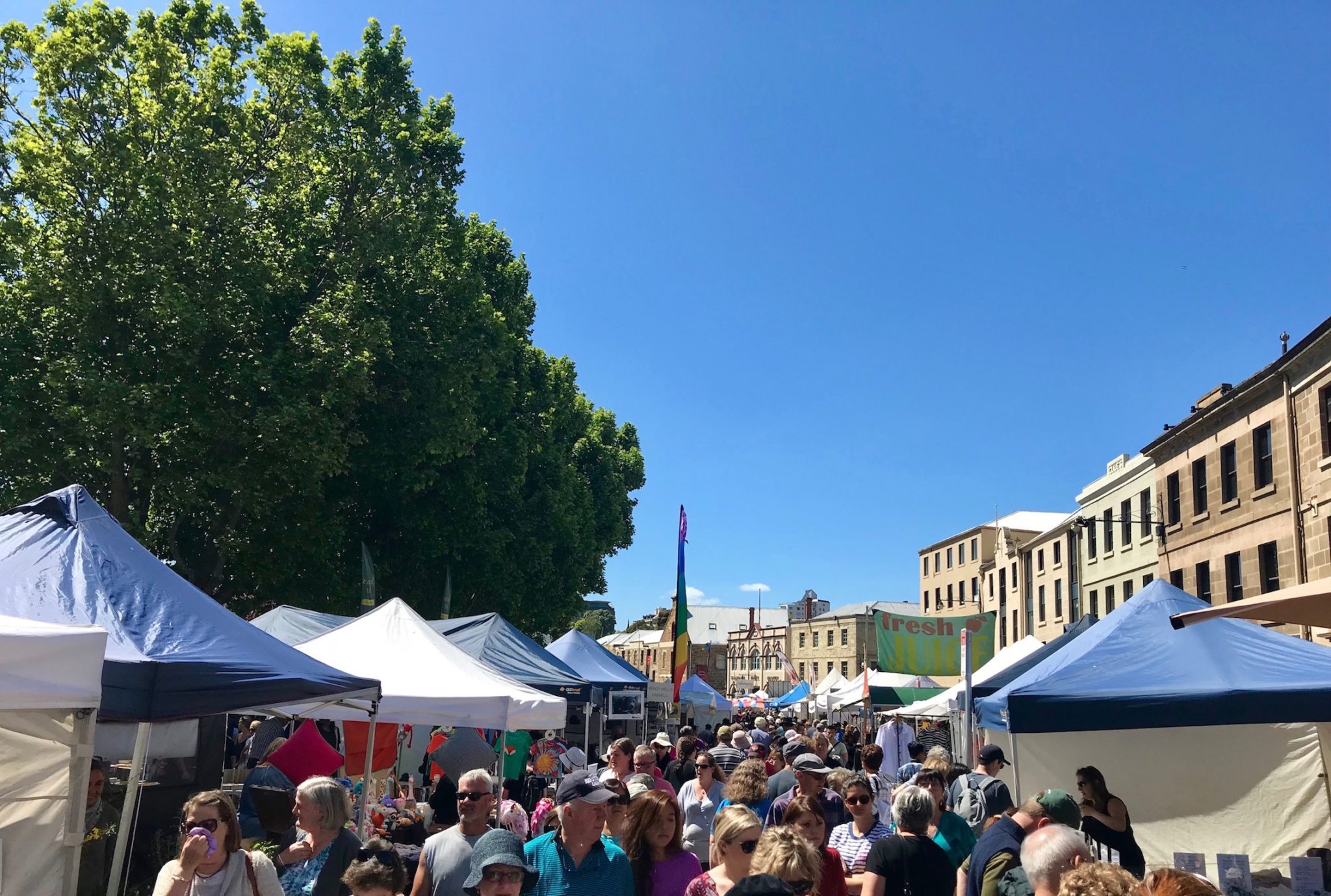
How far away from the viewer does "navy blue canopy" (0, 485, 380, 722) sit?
597 centimetres

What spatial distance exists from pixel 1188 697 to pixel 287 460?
1749 cm

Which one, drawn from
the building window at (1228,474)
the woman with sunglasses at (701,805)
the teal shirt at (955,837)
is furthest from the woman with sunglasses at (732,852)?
the building window at (1228,474)

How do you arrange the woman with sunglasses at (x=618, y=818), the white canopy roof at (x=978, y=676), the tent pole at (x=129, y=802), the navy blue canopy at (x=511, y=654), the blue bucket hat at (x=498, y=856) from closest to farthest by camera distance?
1. the blue bucket hat at (x=498, y=856)
2. the woman with sunglasses at (x=618, y=818)
3. the tent pole at (x=129, y=802)
4. the navy blue canopy at (x=511, y=654)
5. the white canopy roof at (x=978, y=676)

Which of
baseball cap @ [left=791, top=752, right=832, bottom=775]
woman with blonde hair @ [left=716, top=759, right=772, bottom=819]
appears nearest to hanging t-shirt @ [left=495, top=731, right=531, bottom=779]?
baseball cap @ [left=791, top=752, right=832, bottom=775]

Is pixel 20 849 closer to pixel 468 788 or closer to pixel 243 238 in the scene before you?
pixel 468 788

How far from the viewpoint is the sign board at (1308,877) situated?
23.8 ft

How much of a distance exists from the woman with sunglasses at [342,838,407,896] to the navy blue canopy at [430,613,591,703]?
10.2 m

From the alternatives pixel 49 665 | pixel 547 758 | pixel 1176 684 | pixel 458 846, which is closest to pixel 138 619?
pixel 49 665

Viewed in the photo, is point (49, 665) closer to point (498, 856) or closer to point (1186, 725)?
point (498, 856)

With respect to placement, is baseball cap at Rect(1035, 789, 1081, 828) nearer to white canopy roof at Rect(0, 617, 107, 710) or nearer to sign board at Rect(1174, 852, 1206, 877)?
sign board at Rect(1174, 852, 1206, 877)

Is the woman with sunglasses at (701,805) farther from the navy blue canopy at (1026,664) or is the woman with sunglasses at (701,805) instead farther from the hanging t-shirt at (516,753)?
the hanging t-shirt at (516,753)

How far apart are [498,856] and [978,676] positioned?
45.6 ft

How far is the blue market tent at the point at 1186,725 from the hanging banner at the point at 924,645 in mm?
9380

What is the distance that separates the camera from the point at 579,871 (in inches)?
183
